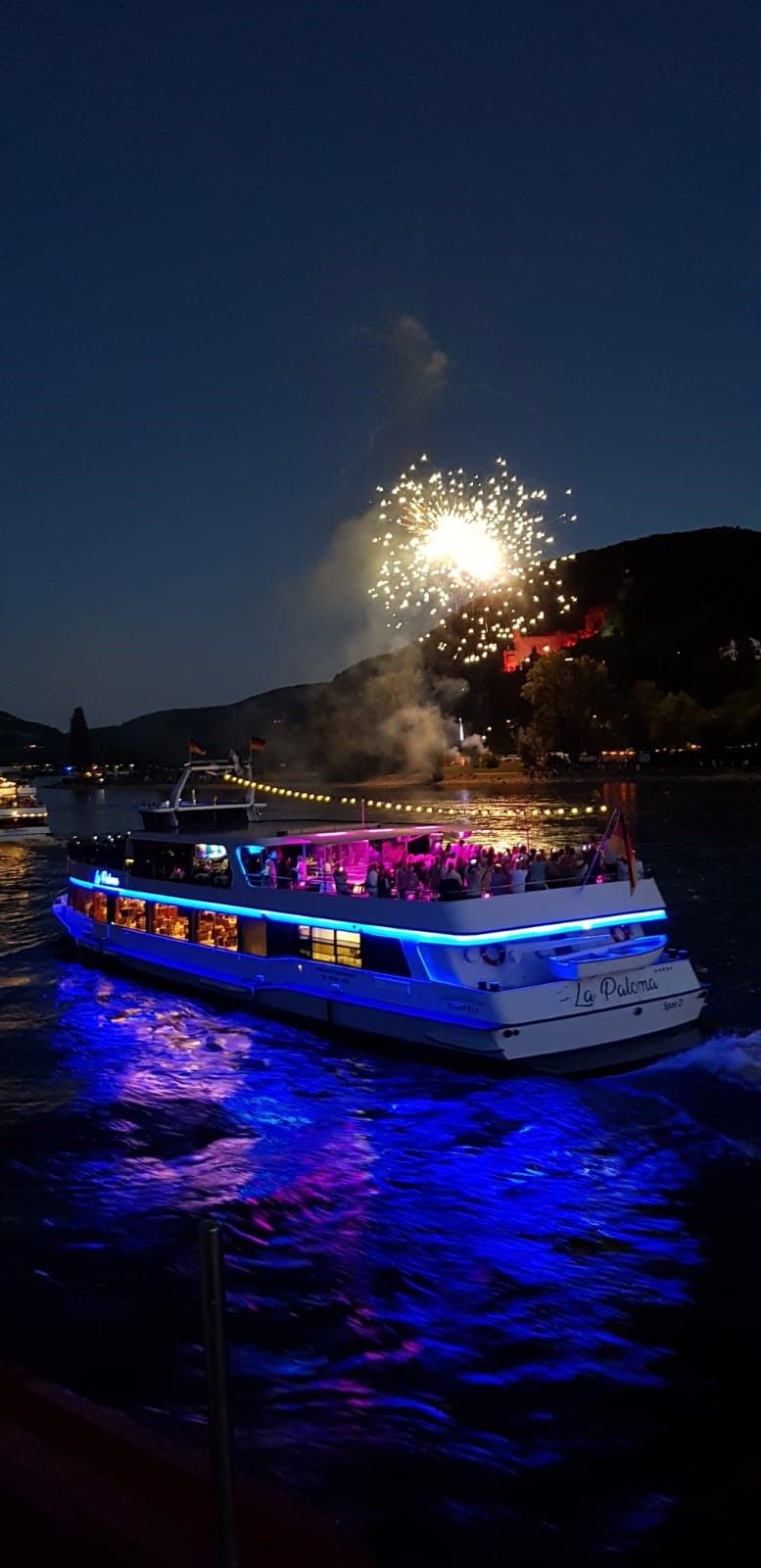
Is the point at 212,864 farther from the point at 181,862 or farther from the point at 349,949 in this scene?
the point at 349,949

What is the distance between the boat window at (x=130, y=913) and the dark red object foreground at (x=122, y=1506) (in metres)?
22.1

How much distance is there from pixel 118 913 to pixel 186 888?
15.0 ft

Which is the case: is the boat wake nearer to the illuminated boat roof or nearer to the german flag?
the german flag

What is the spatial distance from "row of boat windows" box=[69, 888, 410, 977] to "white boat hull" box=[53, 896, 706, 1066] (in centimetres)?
28

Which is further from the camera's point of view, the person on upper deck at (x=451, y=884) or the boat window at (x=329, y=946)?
the boat window at (x=329, y=946)

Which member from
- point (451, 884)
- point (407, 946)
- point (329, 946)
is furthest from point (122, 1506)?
point (329, 946)

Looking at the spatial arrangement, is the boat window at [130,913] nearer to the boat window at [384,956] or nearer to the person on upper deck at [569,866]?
the boat window at [384,956]

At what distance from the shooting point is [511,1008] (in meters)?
18.5

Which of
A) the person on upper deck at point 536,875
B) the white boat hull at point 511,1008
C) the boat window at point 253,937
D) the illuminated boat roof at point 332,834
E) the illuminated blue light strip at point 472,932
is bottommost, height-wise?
the white boat hull at point 511,1008

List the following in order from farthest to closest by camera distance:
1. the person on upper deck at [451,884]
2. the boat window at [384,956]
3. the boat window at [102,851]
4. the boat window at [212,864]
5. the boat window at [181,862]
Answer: the boat window at [102,851]
the boat window at [181,862]
the boat window at [212,864]
the boat window at [384,956]
the person on upper deck at [451,884]

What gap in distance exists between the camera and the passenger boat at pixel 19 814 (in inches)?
3679

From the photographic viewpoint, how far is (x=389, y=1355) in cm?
1080

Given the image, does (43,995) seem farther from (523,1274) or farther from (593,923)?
(523,1274)

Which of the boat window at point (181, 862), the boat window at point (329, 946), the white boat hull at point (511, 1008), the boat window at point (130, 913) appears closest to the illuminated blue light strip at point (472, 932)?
the boat window at point (329, 946)
